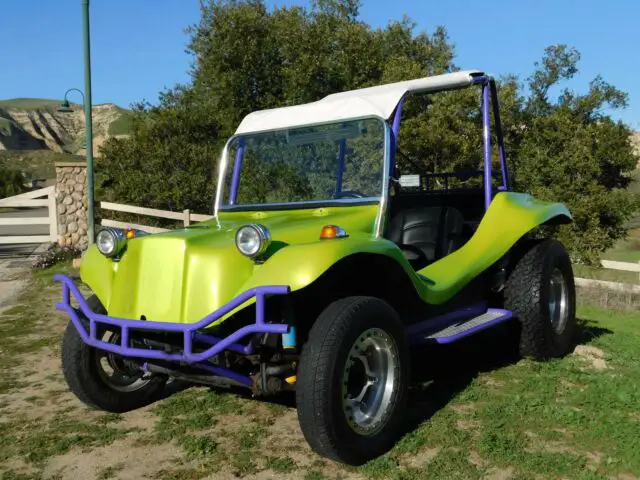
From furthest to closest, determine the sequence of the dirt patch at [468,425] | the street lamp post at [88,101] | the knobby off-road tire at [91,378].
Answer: the street lamp post at [88,101], the knobby off-road tire at [91,378], the dirt patch at [468,425]

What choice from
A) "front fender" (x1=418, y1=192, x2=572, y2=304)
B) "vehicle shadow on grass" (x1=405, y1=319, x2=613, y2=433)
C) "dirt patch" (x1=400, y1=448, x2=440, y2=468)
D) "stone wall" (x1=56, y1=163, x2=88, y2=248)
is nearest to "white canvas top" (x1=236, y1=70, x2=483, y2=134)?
"front fender" (x1=418, y1=192, x2=572, y2=304)

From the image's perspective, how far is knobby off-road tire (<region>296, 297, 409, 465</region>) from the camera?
3084 mm

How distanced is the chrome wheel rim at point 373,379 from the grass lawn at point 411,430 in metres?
0.23

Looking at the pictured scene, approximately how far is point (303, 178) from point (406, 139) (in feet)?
37.4

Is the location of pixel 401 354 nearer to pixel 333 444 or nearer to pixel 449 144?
pixel 333 444

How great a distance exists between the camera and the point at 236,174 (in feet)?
16.1

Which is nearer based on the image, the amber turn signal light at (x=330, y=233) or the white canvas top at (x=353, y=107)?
the amber turn signal light at (x=330, y=233)

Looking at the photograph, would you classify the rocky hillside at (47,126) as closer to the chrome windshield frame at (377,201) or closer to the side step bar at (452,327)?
the chrome windshield frame at (377,201)

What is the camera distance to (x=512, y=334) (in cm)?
511

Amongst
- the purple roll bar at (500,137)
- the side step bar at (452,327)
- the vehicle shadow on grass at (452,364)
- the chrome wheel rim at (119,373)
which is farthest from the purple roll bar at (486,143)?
the chrome wheel rim at (119,373)

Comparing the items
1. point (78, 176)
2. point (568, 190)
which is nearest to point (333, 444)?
point (78, 176)

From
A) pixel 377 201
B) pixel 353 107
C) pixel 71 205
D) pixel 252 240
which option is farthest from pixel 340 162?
pixel 71 205

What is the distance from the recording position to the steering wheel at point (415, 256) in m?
4.65

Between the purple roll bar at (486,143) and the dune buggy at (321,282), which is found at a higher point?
the purple roll bar at (486,143)
